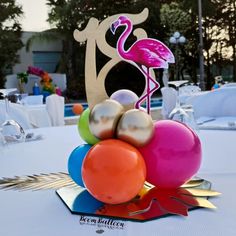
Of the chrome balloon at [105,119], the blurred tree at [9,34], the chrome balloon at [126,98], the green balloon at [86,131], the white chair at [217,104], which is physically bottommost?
the white chair at [217,104]

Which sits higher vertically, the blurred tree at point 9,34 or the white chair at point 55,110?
the blurred tree at point 9,34

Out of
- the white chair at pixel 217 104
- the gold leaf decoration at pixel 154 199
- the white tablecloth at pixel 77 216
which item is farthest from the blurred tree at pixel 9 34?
the gold leaf decoration at pixel 154 199

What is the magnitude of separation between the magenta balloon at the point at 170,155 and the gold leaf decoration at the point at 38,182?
0.30m

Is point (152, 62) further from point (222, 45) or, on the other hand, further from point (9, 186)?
point (222, 45)

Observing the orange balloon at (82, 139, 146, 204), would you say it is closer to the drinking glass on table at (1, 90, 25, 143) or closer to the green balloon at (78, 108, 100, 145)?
the green balloon at (78, 108, 100, 145)

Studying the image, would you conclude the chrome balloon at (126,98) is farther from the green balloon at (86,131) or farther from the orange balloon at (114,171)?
the orange balloon at (114,171)

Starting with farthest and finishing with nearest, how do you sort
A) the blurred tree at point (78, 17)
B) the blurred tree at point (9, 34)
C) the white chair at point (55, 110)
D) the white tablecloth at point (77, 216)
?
1. the blurred tree at point (78, 17)
2. the blurred tree at point (9, 34)
3. the white chair at point (55, 110)
4. the white tablecloth at point (77, 216)

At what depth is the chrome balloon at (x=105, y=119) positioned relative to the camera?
3.26 ft

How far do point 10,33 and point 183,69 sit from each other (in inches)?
372

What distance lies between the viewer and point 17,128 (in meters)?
2.16

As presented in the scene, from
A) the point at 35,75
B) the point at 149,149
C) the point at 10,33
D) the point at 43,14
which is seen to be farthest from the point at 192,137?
the point at 43,14

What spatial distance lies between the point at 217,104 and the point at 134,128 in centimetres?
243

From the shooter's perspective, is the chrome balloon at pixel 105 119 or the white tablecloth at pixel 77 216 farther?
the chrome balloon at pixel 105 119

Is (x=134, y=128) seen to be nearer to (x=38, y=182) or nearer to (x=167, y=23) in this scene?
(x=38, y=182)
